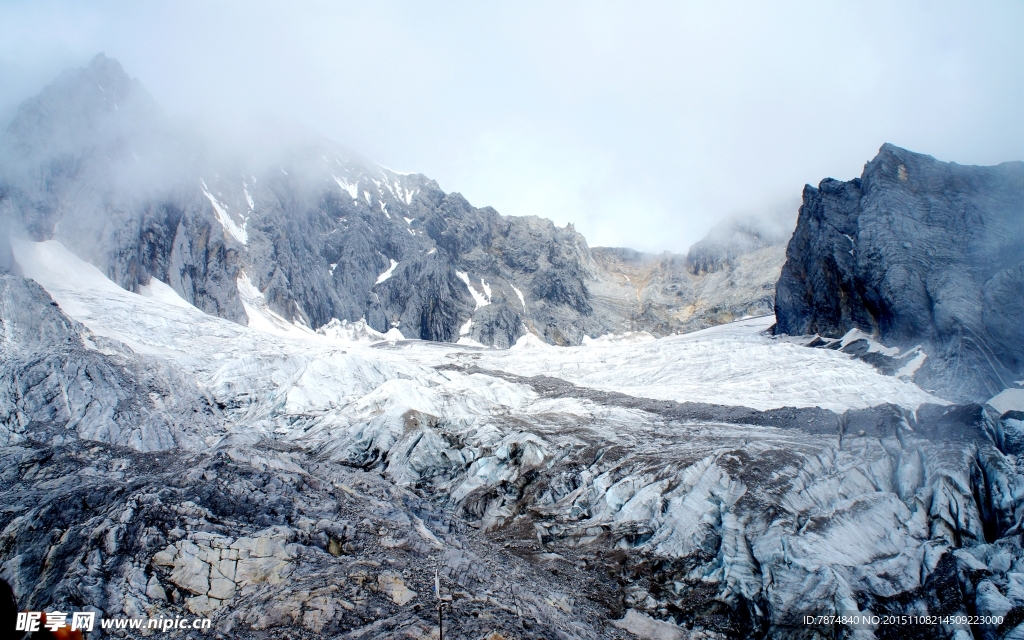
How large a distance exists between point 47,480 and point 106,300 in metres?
34.2

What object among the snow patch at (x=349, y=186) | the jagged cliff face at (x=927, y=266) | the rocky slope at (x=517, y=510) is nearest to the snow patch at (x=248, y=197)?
the snow patch at (x=349, y=186)

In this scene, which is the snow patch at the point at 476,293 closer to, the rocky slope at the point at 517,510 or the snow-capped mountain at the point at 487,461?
the snow-capped mountain at the point at 487,461

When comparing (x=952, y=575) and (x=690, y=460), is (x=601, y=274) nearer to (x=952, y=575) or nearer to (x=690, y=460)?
(x=690, y=460)

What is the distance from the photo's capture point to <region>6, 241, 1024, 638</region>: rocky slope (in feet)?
48.7

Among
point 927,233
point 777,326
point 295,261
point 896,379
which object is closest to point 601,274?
point 777,326

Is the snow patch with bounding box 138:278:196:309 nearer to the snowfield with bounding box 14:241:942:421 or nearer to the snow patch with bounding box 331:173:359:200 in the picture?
the snowfield with bounding box 14:241:942:421

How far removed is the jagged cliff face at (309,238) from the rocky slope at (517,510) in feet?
117

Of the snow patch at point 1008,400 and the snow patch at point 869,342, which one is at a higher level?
the snow patch at point 869,342

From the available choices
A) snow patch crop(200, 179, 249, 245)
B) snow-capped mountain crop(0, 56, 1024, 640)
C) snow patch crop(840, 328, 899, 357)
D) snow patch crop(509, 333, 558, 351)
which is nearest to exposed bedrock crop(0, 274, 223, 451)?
snow-capped mountain crop(0, 56, 1024, 640)

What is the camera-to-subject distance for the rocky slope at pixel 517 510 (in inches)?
584

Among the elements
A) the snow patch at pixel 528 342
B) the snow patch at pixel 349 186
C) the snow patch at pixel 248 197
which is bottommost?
the snow patch at pixel 528 342

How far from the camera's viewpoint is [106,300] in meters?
46.8

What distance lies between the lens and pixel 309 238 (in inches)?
3600

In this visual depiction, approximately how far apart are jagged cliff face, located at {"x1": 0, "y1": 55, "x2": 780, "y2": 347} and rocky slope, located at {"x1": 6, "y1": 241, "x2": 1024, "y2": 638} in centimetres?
3581
